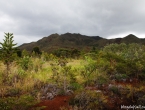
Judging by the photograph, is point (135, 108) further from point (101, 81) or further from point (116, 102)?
point (101, 81)

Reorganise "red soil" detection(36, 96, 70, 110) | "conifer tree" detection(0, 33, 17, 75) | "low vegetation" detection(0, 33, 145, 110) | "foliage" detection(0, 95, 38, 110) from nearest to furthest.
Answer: "foliage" detection(0, 95, 38, 110) → "low vegetation" detection(0, 33, 145, 110) → "red soil" detection(36, 96, 70, 110) → "conifer tree" detection(0, 33, 17, 75)

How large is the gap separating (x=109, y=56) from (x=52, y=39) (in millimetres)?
141584

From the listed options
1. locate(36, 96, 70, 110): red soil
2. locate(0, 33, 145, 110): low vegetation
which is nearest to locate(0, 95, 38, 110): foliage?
locate(0, 33, 145, 110): low vegetation

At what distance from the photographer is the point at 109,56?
9.90 meters

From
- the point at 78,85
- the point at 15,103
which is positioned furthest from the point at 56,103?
the point at 78,85

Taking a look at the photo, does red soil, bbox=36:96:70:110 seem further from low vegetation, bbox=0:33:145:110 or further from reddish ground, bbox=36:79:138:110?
low vegetation, bbox=0:33:145:110

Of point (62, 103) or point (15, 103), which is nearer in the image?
point (15, 103)

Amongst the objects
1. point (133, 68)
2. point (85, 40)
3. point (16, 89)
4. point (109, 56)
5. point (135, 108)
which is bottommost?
point (135, 108)

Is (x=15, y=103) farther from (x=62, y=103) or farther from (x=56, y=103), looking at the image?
(x=62, y=103)

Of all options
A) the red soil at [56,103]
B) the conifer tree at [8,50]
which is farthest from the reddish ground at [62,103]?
the conifer tree at [8,50]

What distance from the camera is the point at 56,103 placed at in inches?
246

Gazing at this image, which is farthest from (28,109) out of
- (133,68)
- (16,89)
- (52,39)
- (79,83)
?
(52,39)

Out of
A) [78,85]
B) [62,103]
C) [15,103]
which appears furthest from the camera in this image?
[78,85]

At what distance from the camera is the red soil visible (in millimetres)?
6011
